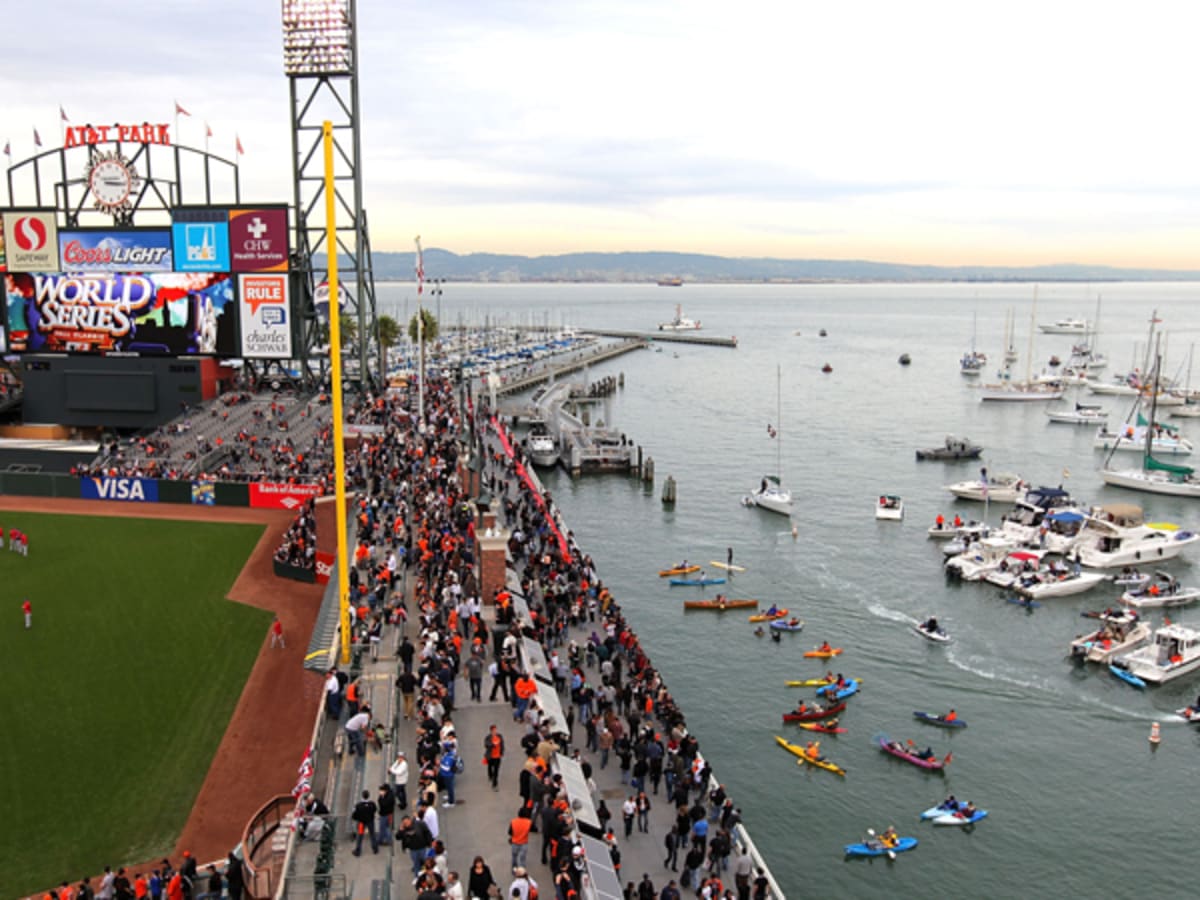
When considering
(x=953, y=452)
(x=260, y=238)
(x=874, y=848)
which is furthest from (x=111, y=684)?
(x=953, y=452)

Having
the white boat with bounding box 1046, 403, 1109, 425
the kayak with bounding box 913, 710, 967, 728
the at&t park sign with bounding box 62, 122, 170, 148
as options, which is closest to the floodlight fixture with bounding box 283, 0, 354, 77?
the at&t park sign with bounding box 62, 122, 170, 148

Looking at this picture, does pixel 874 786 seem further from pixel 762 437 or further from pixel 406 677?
pixel 762 437

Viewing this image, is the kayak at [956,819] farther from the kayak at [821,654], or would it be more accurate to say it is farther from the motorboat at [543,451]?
the motorboat at [543,451]

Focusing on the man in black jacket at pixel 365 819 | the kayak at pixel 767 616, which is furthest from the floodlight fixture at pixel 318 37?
the man in black jacket at pixel 365 819

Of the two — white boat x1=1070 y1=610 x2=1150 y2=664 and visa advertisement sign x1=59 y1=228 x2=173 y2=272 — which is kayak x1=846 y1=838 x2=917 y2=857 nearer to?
white boat x1=1070 y1=610 x2=1150 y2=664

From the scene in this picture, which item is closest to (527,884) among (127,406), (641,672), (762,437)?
(641,672)

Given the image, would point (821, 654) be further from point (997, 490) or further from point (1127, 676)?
point (997, 490)
